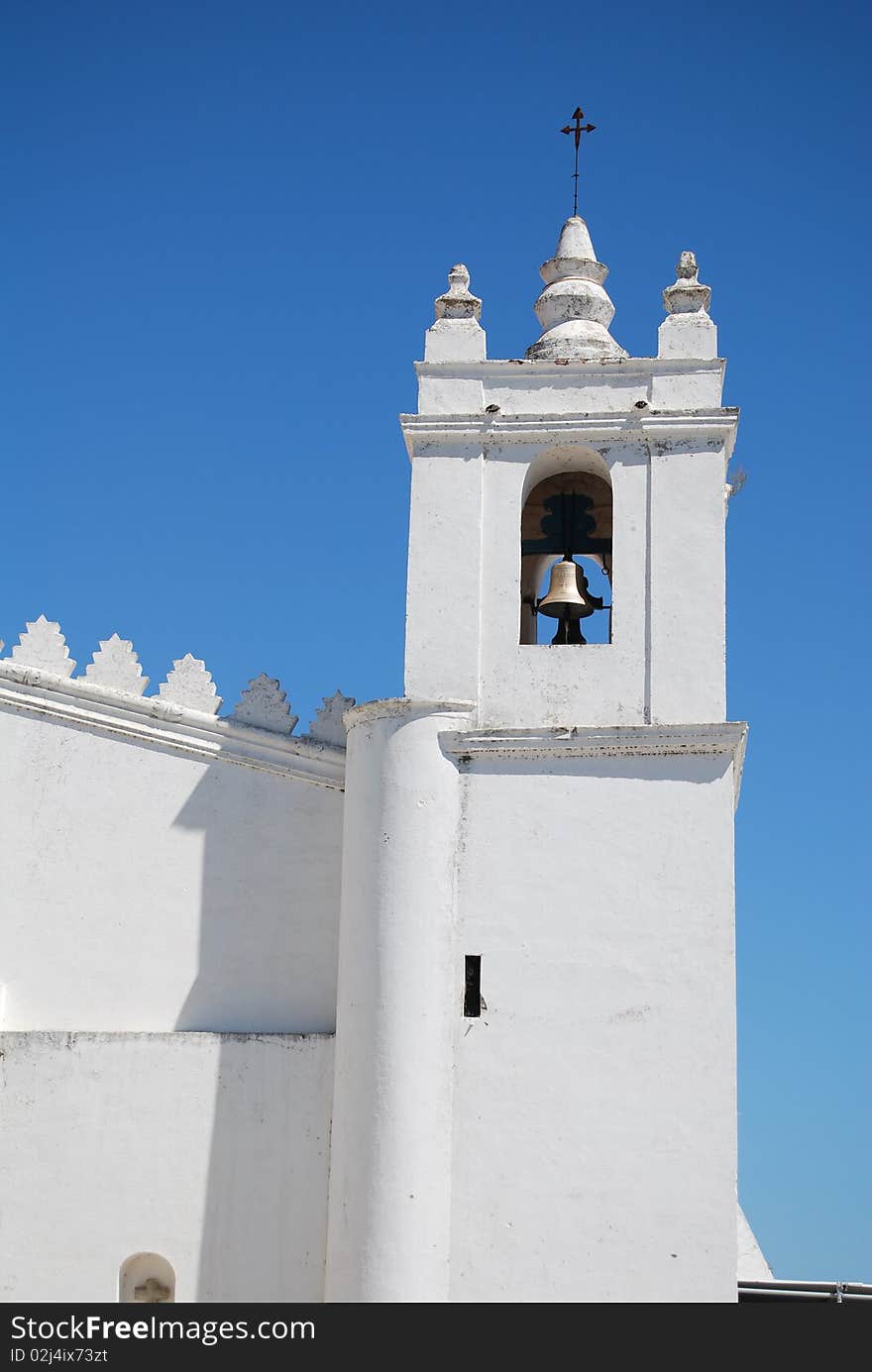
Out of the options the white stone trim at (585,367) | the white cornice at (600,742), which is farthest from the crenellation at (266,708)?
the white stone trim at (585,367)

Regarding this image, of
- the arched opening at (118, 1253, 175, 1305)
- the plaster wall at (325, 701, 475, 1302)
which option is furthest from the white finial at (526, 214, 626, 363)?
the arched opening at (118, 1253, 175, 1305)

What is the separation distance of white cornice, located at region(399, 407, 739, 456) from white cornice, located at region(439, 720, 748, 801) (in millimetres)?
2562

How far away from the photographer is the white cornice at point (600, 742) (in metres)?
15.9

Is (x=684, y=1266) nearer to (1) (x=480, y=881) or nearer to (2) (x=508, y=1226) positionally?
(2) (x=508, y=1226)

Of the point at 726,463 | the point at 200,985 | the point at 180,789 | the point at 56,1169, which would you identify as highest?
the point at 726,463

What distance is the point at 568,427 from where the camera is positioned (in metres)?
17.1

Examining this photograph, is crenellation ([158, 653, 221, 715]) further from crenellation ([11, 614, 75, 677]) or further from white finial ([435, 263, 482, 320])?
white finial ([435, 263, 482, 320])

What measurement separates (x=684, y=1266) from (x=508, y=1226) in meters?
1.31

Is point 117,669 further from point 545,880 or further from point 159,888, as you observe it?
point 545,880

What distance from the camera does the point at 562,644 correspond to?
16.6m

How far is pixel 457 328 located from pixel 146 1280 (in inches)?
321

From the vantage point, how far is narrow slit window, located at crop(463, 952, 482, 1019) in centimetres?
1565

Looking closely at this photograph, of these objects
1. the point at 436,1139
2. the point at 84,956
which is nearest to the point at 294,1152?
the point at 436,1139

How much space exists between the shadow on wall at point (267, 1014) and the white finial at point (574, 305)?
4370 mm
